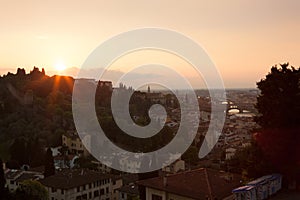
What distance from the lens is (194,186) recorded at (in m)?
11.0

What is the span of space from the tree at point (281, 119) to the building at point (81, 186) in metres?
16.5

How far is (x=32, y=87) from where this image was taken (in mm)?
64125

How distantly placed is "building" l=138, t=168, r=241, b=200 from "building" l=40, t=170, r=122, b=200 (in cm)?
1232

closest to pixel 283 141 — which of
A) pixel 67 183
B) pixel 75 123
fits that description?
pixel 67 183

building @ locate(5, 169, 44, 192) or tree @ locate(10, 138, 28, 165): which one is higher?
tree @ locate(10, 138, 28, 165)

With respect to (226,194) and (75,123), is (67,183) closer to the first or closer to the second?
(226,194)

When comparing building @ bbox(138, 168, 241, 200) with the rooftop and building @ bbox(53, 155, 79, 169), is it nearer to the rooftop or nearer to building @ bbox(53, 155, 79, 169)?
the rooftop

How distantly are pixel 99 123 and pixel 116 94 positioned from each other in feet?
84.3

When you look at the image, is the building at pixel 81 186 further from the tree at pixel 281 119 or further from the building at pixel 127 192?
the tree at pixel 281 119

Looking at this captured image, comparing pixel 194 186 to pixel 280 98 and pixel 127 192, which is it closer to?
pixel 280 98

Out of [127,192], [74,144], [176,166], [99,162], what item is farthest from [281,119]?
[74,144]

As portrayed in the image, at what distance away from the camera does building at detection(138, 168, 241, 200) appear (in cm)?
1053

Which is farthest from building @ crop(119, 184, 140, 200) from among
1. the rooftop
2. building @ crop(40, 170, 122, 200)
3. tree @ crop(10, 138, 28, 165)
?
tree @ crop(10, 138, 28, 165)

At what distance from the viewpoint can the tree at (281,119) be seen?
8.40 metres
